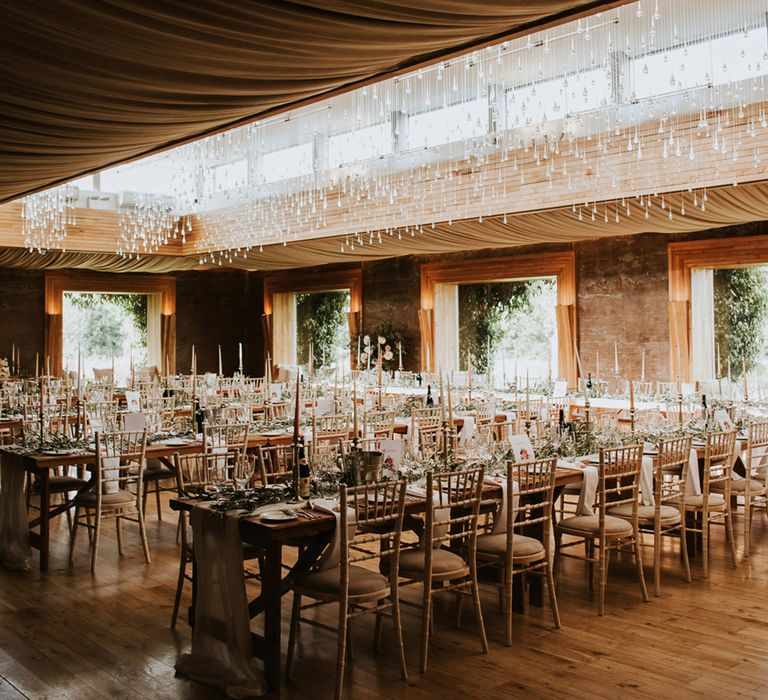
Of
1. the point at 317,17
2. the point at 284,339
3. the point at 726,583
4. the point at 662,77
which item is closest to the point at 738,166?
the point at 662,77

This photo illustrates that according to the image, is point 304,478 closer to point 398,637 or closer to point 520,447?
point 398,637

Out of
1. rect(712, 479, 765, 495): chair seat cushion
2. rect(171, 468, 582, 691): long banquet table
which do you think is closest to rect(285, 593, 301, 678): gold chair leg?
rect(171, 468, 582, 691): long banquet table

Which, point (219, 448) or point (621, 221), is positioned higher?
point (621, 221)

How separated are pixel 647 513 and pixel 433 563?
1938 mm

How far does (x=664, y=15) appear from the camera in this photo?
1010 centimetres

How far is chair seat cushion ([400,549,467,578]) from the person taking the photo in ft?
15.0

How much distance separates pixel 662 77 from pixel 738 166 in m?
2.06

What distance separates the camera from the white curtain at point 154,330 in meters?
20.7

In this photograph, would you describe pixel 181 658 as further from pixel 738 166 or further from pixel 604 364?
pixel 604 364

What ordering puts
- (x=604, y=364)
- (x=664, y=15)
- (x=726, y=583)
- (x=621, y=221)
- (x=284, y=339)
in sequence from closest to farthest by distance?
(x=726, y=583), (x=664, y=15), (x=621, y=221), (x=604, y=364), (x=284, y=339)

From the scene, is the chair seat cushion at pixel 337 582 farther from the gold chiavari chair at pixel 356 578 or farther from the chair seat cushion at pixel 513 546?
the chair seat cushion at pixel 513 546

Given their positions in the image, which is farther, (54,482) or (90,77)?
(54,482)

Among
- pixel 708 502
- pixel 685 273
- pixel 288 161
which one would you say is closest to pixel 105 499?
pixel 708 502

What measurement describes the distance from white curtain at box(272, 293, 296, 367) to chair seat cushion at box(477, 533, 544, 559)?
15997mm
